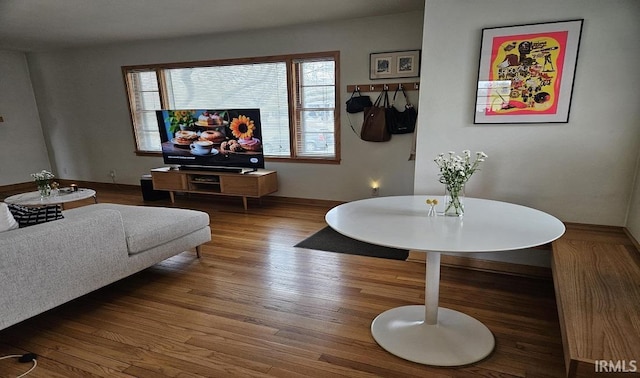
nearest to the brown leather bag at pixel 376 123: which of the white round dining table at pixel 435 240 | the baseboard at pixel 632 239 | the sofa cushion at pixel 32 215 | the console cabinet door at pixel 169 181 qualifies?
the white round dining table at pixel 435 240

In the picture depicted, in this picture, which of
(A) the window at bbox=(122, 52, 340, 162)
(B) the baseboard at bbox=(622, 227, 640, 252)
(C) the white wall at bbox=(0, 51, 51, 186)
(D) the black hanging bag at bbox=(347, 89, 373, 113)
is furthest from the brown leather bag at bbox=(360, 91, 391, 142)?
(C) the white wall at bbox=(0, 51, 51, 186)

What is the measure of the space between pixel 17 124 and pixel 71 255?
5.77 meters

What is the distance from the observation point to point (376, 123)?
4.11 metres

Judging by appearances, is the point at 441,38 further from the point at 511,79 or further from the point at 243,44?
the point at 243,44

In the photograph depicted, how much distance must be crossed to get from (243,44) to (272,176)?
1.81 m

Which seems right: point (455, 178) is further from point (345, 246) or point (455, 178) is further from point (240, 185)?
point (240, 185)

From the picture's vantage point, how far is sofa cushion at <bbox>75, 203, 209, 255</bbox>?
2.45 metres

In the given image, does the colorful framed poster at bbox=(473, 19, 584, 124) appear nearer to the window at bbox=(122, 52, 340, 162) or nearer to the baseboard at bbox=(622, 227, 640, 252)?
the baseboard at bbox=(622, 227, 640, 252)

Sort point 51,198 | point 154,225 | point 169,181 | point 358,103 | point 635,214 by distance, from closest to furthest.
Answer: point 635,214 < point 154,225 < point 51,198 < point 358,103 < point 169,181

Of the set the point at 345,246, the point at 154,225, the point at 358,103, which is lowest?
the point at 345,246

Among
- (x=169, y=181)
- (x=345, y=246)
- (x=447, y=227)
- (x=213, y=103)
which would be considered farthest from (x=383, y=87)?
(x=169, y=181)

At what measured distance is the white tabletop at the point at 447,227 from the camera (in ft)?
4.77

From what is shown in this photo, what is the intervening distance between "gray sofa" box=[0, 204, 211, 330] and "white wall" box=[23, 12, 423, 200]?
2.38 meters

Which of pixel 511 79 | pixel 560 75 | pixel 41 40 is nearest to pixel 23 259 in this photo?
pixel 511 79
